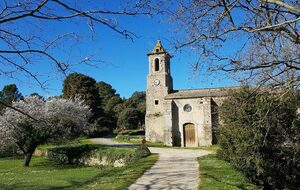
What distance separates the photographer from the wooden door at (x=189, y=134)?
3981cm

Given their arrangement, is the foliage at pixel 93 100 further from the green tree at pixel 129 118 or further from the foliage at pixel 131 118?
the foliage at pixel 131 118

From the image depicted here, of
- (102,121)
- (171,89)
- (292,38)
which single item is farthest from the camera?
(102,121)

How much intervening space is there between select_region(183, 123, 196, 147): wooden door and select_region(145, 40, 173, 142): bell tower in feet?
11.2

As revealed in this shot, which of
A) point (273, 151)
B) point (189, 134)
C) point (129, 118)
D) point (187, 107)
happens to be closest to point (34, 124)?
point (273, 151)

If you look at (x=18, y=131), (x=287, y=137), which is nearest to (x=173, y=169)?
(x=287, y=137)

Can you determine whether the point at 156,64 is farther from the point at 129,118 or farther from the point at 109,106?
the point at 109,106

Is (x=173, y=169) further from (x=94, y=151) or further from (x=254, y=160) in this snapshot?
(x=94, y=151)

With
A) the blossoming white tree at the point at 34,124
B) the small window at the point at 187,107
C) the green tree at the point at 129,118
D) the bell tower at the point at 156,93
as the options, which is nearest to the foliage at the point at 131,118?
the green tree at the point at 129,118

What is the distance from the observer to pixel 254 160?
16156 mm

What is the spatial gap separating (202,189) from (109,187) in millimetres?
2955

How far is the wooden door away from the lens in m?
39.8

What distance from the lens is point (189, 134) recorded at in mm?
40062

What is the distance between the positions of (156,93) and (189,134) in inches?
277

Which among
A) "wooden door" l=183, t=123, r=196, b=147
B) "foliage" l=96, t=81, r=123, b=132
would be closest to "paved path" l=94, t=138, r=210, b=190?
"wooden door" l=183, t=123, r=196, b=147
